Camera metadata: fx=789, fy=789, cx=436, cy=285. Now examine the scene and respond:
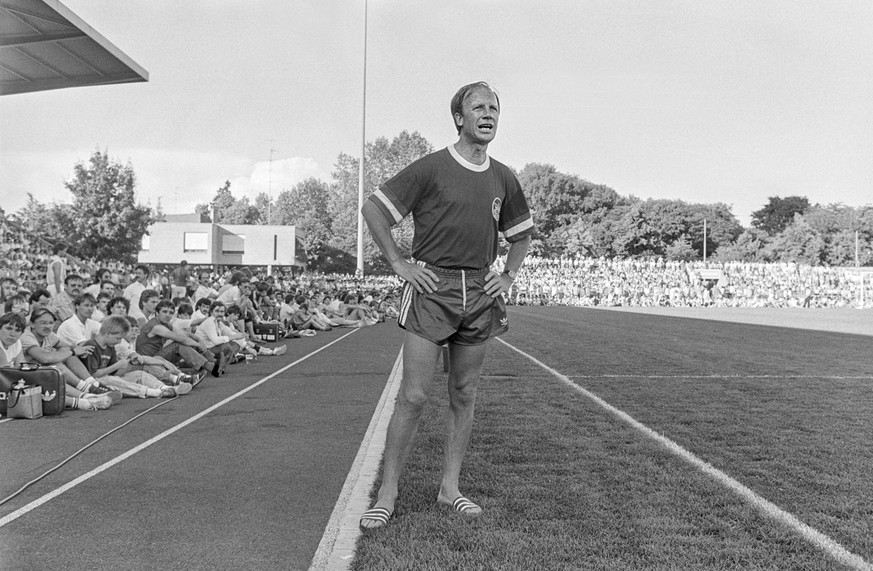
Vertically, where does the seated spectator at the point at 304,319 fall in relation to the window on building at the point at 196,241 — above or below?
below

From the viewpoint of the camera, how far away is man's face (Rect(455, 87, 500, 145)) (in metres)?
4.04

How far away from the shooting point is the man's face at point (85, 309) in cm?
1008

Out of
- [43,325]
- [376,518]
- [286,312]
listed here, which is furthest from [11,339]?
[286,312]

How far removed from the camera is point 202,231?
74438 millimetres

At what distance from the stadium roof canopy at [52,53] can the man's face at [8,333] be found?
4273 mm

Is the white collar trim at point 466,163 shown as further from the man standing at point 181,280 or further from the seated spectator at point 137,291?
the man standing at point 181,280

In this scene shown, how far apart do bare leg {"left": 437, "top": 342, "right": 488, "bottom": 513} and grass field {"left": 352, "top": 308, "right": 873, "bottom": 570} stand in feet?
0.53

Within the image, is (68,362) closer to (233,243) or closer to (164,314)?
(164,314)

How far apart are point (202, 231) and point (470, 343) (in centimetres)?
7387

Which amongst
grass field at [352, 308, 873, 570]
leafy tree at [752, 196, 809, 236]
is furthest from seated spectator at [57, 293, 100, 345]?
leafy tree at [752, 196, 809, 236]

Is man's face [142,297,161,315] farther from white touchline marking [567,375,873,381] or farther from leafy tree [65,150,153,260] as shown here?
leafy tree [65,150,153,260]

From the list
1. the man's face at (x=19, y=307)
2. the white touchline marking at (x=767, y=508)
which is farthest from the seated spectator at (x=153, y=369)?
the white touchline marking at (x=767, y=508)

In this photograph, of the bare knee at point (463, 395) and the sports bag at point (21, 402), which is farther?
the sports bag at point (21, 402)

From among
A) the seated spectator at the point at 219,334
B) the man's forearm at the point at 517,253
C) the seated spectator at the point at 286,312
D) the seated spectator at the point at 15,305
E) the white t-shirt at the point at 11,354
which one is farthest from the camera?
the seated spectator at the point at 286,312
